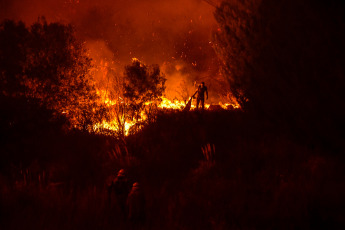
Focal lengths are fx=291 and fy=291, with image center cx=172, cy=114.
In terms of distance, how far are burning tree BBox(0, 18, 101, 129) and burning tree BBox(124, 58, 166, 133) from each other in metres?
2.36

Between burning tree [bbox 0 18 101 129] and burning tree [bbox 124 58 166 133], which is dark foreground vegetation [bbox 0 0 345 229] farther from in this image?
burning tree [bbox 124 58 166 133]

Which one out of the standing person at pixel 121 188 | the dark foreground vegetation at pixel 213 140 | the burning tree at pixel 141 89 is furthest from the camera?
the burning tree at pixel 141 89

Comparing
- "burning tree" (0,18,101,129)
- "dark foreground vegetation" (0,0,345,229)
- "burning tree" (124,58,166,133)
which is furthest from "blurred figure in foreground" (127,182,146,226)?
"burning tree" (124,58,166,133)

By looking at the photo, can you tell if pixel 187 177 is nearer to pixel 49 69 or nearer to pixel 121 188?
pixel 121 188

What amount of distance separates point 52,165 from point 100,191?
3.34 meters

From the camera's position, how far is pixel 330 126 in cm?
715

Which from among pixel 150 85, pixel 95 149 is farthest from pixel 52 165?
pixel 150 85

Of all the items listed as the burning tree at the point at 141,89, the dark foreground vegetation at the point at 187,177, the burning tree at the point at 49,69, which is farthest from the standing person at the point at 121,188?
the burning tree at the point at 141,89

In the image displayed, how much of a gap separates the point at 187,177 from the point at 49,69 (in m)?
8.44

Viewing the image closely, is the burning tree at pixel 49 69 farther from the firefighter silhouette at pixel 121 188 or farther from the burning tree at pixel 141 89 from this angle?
the firefighter silhouette at pixel 121 188

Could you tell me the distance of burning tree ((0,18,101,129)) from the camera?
12.3m

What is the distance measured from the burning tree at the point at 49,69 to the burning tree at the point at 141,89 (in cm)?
236

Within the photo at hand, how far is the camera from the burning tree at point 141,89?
16.9m

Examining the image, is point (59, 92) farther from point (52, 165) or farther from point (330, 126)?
point (330, 126)
